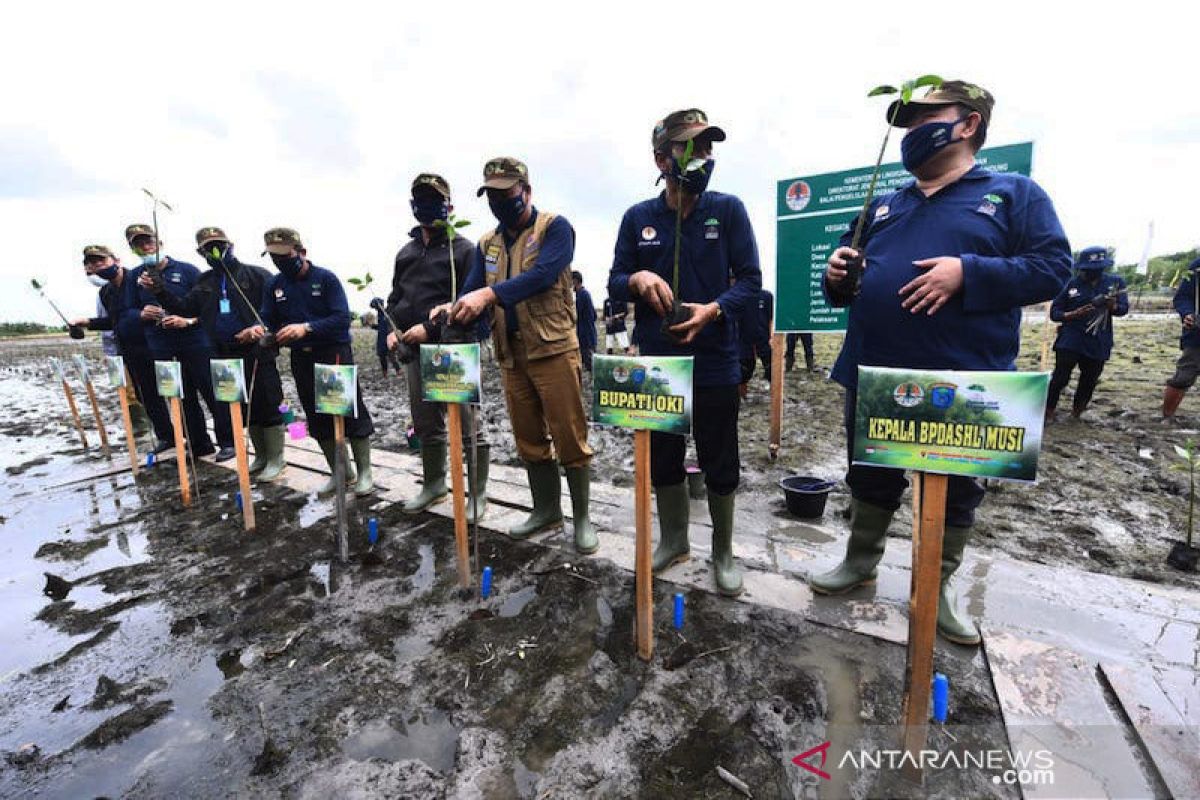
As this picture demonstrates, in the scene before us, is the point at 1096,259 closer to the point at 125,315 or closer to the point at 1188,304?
the point at 1188,304

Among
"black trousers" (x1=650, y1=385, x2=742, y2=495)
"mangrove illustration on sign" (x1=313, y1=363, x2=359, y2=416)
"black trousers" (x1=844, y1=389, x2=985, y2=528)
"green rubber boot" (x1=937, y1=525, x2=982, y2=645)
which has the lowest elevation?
"green rubber boot" (x1=937, y1=525, x2=982, y2=645)

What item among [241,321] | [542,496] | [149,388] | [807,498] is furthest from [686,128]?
[149,388]

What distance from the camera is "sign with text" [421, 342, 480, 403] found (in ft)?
9.49

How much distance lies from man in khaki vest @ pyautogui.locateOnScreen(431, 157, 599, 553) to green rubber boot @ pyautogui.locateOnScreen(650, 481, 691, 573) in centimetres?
50

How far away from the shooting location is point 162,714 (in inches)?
86.7

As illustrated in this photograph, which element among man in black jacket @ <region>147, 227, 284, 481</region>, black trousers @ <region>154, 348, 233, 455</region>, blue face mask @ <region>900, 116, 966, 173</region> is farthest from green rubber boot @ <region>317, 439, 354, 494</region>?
blue face mask @ <region>900, 116, 966, 173</region>

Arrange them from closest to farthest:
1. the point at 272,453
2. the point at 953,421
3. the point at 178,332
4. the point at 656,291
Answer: the point at 953,421 → the point at 656,291 → the point at 272,453 → the point at 178,332

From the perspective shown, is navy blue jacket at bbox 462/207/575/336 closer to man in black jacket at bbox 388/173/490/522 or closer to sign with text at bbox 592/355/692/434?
man in black jacket at bbox 388/173/490/522

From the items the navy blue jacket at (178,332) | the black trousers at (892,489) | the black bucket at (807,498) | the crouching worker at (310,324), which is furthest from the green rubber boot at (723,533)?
the navy blue jacket at (178,332)

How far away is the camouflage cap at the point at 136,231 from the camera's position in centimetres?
554

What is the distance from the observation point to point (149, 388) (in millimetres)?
6641

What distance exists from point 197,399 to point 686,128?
6.70 metres

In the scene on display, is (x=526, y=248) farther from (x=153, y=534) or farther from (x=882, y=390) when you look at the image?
(x=153, y=534)

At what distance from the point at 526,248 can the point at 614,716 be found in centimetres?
254
